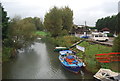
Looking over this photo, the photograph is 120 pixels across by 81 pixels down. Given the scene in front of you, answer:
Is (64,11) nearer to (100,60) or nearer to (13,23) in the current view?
(13,23)

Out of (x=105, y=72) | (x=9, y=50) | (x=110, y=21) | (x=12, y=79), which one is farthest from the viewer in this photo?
(x=110, y=21)

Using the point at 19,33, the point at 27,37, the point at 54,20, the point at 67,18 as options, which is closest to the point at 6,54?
the point at 19,33

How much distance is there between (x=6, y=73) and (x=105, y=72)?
14.2 meters

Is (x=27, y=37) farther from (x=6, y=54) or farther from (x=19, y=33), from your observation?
(x=6, y=54)

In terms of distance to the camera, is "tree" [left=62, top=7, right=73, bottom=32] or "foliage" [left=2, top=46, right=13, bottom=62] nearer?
"foliage" [left=2, top=46, right=13, bottom=62]

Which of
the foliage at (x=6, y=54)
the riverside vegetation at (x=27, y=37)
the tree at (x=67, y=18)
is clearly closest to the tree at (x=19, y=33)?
the riverside vegetation at (x=27, y=37)

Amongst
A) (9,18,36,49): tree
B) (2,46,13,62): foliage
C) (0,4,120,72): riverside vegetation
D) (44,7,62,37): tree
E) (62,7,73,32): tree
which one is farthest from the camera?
(62,7,73,32): tree

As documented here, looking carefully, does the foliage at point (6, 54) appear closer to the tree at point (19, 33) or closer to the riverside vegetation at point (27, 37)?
the riverside vegetation at point (27, 37)

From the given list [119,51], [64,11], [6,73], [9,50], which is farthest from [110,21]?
[6,73]

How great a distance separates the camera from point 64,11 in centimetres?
5334

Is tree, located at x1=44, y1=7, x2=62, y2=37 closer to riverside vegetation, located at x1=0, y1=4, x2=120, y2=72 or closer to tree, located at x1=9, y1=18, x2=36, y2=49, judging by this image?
riverside vegetation, located at x1=0, y1=4, x2=120, y2=72

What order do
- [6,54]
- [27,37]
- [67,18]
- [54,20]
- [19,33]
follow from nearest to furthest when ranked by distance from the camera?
[6,54], [19,33], [27,37], [54,20], [67,18]

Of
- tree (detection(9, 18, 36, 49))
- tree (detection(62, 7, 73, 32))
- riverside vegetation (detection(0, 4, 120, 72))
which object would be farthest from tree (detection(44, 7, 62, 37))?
tree (detection(9, 18, 36, 49))

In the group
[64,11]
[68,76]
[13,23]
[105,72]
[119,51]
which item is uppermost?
[64,11]
